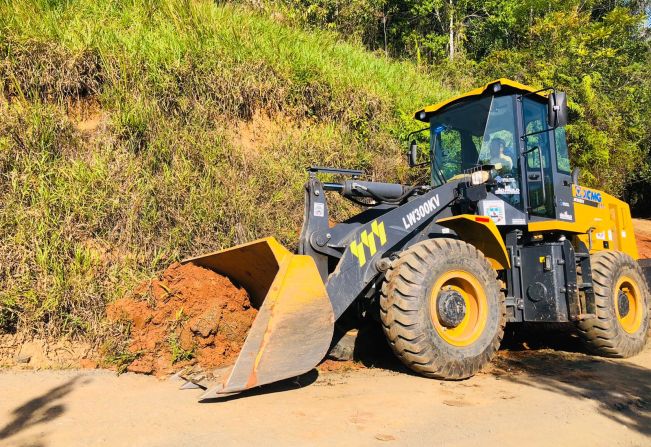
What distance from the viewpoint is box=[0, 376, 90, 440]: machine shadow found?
3.30m

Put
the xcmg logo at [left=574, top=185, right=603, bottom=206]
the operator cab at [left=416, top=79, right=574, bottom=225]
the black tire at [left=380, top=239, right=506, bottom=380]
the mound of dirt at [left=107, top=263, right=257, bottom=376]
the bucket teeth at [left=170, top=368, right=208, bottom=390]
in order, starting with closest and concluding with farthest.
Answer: the bucket teeth at [left=170, top=368, right=208, bottom=390] < the black tire at [left=380, top=239, right=506, bottom=380] < the mound of dirt at [left=107, top=263, right=257, bottom=376] < the operator cab at [left=416, top=79, right=574, bottom=225] < the xcmg logo at [left=574, top=185, right=603, bottom=206]

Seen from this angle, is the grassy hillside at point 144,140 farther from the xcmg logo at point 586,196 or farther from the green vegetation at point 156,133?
the xcmg logo at point 586,196

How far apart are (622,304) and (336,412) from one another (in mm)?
4385

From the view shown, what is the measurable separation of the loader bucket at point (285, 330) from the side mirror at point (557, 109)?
115 inches

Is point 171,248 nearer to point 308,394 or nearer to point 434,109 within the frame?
point 308,394

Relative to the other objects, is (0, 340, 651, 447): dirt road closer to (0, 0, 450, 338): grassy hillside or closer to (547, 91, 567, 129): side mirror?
(0, 0, 450, 338): grassy hillside

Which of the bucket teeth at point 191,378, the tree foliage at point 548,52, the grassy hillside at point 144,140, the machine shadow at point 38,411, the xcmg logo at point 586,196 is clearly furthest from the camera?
the tree foliage at point 548,52

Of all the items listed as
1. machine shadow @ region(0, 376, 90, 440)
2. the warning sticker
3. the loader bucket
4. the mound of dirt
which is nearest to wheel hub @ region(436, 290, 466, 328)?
the loader bucket

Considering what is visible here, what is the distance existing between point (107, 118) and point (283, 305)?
154 inches

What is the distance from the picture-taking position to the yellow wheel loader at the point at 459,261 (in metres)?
3.92

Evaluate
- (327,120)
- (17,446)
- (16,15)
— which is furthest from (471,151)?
(16,15)

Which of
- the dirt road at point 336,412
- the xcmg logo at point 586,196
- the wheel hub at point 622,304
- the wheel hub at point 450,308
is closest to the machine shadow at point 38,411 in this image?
the dirt road at point 336,412

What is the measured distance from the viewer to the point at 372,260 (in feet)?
15.0

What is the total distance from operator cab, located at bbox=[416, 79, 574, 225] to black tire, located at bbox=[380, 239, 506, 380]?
118 cm
